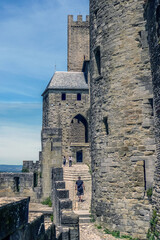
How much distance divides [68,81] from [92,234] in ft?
80.3

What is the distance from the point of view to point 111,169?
32.8 ft

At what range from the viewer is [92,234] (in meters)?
9.45

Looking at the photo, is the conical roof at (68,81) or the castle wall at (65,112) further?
the conical roof at (68,81)

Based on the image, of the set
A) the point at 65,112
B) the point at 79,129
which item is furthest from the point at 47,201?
the point at 79,129

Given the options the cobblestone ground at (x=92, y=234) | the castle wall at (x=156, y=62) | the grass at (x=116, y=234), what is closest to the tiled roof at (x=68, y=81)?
the cobblestone ground at (x=92, y=234)

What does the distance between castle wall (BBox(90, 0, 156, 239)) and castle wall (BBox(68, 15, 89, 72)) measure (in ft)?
81.6

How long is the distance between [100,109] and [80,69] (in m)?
25.8

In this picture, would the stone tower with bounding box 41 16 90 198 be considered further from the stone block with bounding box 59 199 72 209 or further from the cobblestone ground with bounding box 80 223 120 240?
the stone block with bounding box 59 199 72 209

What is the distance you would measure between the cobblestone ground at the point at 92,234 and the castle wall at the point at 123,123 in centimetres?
45

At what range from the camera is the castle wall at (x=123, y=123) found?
9.23m

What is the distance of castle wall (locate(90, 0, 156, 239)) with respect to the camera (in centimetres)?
923

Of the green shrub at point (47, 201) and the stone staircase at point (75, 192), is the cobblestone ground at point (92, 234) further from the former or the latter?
the green shrub at point (47, 201)

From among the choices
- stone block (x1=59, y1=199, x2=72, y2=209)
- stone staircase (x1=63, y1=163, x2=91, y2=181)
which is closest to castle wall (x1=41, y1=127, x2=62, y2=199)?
stone staircase (x1=63, y1=163, x2=91, y2=181)

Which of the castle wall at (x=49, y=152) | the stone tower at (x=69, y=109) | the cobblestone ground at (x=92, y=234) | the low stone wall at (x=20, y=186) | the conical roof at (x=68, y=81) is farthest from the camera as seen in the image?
the conical roof at (x=68, y=81)
